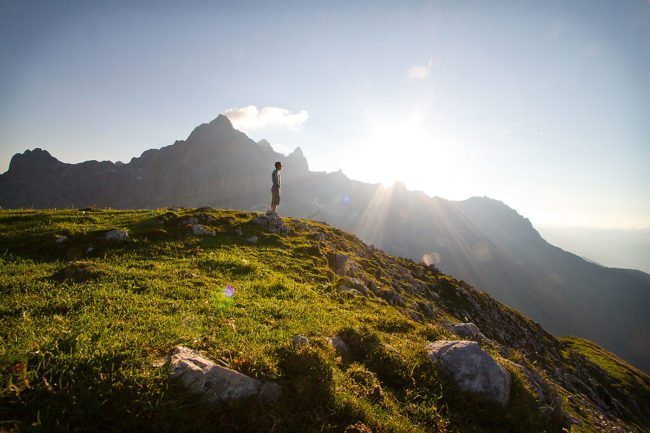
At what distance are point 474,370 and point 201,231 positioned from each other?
20.6 metres

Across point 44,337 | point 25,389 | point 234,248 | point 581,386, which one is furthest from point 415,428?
point 581,386

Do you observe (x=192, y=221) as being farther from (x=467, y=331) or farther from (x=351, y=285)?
(x=467, y=331)

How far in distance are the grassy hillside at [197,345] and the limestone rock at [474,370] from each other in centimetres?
33

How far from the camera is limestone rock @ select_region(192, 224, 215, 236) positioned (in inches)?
921

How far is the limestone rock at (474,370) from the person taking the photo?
30.9 feet

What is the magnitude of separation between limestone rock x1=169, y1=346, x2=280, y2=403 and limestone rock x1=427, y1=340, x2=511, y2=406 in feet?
21.0

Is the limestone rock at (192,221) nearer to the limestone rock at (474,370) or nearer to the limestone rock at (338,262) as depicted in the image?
the limestone rock at (338,262)

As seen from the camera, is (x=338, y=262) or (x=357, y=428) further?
(x=338, y=262)

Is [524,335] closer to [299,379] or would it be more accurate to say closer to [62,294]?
[299,379]

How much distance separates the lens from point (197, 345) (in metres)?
8.01

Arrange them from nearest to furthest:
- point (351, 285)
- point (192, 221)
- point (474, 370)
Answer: point (474, 370), point (351, 285), point (192, 221)

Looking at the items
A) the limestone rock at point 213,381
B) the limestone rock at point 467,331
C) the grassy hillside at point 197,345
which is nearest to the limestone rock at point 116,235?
the grassy hillside at point 197,345

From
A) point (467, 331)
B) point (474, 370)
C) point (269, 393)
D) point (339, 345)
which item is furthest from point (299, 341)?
point (467, 331)

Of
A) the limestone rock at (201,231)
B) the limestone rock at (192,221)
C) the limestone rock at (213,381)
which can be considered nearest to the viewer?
the limestone rock at (213,381)
